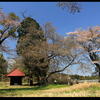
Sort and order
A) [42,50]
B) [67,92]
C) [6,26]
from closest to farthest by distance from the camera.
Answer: [67,92] < [6,26] < [42,50]

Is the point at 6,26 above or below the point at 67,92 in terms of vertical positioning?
above

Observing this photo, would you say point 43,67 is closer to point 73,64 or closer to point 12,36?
point 73,64

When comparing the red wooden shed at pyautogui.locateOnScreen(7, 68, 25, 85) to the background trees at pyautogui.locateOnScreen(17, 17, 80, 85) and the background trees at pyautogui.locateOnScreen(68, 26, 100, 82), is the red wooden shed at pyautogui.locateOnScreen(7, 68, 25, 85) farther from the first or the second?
the background trees at pyautogui.locateOnScreen(68, 26, 100, 82)

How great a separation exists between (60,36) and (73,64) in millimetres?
3407

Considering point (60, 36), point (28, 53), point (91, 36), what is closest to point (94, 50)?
point (91, 36)

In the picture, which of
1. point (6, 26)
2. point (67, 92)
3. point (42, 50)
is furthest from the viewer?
point (42, 50)

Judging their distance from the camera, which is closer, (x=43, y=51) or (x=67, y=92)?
(x=67, y=92)

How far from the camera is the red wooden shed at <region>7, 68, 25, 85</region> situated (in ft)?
69.9

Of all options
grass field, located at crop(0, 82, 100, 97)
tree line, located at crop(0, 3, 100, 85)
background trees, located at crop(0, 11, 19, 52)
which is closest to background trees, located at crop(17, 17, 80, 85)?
tree line, located at crop(0, 3, 100, 85)

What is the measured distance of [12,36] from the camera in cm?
1450

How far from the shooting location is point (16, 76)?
21578 mm

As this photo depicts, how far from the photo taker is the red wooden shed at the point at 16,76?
21.3 meters

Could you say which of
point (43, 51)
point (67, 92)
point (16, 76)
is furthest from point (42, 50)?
point (67, 92)

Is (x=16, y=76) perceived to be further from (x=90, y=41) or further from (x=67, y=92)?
(x=67, y=92)
